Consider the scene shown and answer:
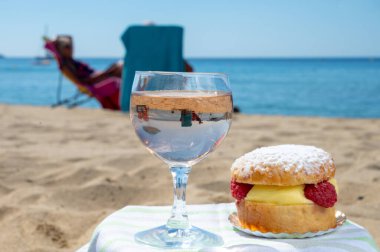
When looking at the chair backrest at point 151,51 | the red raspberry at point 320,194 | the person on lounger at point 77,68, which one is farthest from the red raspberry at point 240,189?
the person on lounger at point 77,68

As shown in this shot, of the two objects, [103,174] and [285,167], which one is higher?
[285,167]

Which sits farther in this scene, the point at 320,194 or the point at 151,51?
the point at 151,51

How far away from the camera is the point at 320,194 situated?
1325 mm

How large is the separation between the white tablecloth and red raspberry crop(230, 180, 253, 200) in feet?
0.25

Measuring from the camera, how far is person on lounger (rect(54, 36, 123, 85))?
10430mm

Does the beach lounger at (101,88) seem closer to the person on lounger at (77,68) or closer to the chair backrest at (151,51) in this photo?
the person on lounger at (77,68)

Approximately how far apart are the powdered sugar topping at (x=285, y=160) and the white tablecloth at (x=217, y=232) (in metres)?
0.15

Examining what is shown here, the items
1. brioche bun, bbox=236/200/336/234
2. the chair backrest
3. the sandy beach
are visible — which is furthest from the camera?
the chair backrest

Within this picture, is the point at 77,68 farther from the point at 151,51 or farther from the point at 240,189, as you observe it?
the point at 240,189

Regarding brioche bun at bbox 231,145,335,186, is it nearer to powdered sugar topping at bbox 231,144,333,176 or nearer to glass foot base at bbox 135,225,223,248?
powdered sugar topping at bbox 231,144,333,176

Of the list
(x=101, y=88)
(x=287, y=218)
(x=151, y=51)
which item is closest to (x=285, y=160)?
(x=287, y=218)

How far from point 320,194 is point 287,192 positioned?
0.08 meters

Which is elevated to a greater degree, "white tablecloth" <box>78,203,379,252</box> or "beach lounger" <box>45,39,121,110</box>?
"white tablecloth" <box>78,203,379,252</box>

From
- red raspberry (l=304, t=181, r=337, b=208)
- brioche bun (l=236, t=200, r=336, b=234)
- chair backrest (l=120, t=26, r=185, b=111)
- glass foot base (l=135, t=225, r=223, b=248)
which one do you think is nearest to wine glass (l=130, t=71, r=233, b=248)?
glass foot base (l=135, t=225, r=223, b=248)
